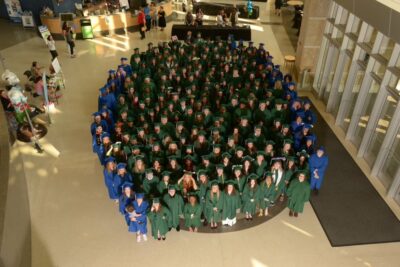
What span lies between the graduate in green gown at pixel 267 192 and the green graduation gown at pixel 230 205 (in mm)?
567

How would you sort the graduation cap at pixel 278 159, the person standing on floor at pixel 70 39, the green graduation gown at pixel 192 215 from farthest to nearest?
the person standing on floor at pixel 70 39 < the graduation cap at pixel 278 159 < the green graduation gown at pixel 192 215

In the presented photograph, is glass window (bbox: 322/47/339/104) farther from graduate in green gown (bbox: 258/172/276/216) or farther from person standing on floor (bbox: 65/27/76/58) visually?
person standing on floor (bbox: 65/27/76/58)

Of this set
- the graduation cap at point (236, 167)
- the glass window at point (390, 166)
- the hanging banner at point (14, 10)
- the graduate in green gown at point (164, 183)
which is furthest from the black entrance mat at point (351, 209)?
the hanging banner at point (14, 10)

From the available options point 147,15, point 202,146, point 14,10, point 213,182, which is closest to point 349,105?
point 202,146

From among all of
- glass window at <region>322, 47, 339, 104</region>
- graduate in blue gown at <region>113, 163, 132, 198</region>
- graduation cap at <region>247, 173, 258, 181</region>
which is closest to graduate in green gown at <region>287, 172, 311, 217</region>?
graduation cap at <region>247, 173, 258, 181</region>

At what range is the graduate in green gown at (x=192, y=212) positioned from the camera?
728 cm

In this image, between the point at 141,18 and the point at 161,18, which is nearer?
the point at 141,18

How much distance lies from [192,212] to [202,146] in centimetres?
176

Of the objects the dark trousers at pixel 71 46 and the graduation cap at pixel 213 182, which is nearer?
the graduation cap at pixel 213 182

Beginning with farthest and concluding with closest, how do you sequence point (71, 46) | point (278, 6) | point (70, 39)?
point (278, 6), point (71, 46), point (70, 39)

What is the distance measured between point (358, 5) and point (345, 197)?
196 inches

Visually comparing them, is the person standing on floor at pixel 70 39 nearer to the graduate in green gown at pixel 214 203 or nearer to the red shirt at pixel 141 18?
the red shirt at pixel 141 18

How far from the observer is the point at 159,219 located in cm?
732

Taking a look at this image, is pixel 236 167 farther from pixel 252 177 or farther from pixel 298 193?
pixel 298 193
